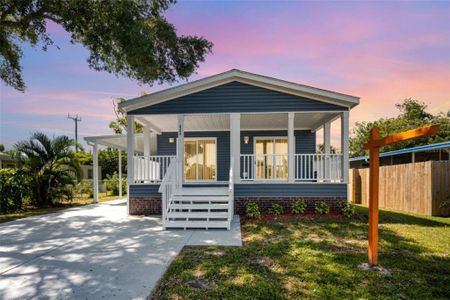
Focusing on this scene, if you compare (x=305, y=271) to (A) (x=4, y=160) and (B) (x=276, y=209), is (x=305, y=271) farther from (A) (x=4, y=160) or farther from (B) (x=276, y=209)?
(A) (x=4, y=160)

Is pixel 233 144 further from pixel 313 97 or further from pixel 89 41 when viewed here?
pixel 89 41

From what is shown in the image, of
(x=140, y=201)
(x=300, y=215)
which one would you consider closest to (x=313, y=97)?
(x=300, y=215)

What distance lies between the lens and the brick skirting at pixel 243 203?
29.4ft

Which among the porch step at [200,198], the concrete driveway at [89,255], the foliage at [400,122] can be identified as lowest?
the concrete driveway at [89,255]

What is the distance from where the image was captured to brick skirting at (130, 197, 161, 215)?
9.30 metres

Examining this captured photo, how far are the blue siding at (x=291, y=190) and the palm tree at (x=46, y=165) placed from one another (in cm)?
805

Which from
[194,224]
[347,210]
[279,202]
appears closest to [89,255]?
[194,224]

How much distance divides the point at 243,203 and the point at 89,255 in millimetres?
5086

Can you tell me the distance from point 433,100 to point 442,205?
78.1 feet

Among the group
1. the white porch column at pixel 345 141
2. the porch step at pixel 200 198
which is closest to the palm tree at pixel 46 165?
the porch step at pixel 200 198

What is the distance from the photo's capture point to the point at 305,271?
407cm

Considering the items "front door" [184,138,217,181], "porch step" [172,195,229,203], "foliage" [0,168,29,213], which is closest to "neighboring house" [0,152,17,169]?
"foliage" [0,168,29,213]

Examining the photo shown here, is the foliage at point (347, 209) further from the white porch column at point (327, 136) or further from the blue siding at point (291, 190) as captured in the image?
the white porch column at point (327, 136)

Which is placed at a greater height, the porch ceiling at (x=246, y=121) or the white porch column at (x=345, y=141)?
the porch ceiling at (x=246, y=121)
